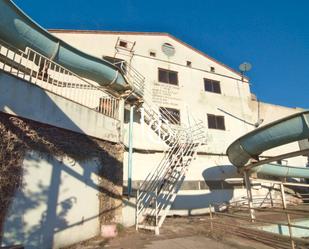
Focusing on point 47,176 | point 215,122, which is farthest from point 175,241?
point 215,122

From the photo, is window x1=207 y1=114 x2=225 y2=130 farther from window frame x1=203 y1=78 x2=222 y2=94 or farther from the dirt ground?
the dirt ground

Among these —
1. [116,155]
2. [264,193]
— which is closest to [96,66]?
[116,155]

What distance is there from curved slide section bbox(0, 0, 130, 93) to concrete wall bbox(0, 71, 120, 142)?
1739 mm

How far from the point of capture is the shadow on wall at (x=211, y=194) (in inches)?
522

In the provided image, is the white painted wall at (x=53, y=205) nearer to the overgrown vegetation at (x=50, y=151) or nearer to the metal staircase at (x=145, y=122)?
the overgrown vegetation at (x=50, y=151)

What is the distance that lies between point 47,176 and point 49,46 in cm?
445

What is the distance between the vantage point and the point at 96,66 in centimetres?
976

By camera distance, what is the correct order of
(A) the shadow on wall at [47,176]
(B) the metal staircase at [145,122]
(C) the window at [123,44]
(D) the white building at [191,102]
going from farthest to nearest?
1. (C) the window at [123,44]
2. (D) the white building at [191,102]
3. (B) the metal staircase at [145,122]
4. (A) the shadow on wall at [47,176]

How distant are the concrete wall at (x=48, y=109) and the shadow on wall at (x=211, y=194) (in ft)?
21.4

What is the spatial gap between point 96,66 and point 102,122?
102 inches

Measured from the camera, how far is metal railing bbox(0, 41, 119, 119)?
7121 mm

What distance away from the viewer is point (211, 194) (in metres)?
14.2

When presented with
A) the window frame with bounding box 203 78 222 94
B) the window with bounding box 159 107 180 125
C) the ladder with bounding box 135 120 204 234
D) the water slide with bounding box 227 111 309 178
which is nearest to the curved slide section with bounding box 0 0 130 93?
the ladder with bounding box 135 120 204 234

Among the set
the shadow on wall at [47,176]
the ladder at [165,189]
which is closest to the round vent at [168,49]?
the ladder at [165,189]
